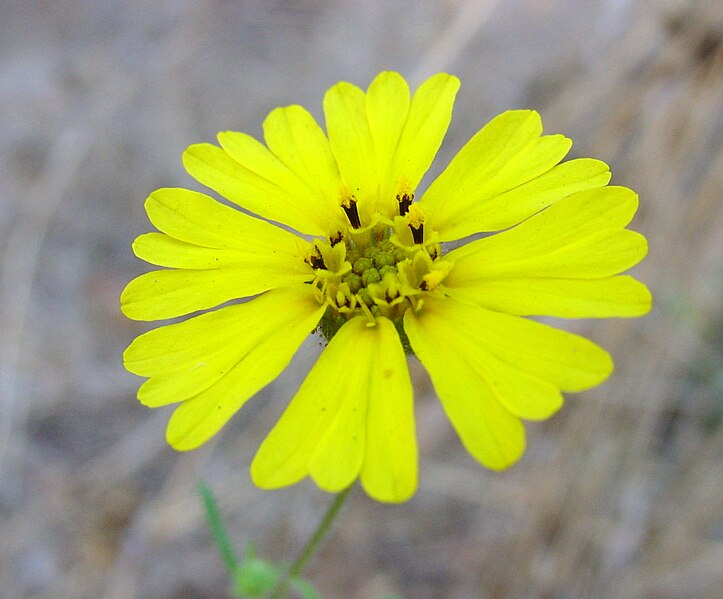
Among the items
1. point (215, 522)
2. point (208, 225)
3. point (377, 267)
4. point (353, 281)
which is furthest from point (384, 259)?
point (215, 522)

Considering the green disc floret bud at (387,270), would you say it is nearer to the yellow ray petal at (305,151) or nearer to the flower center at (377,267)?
the flower center at (377,267)

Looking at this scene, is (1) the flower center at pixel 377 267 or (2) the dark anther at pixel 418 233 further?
(2) the dark anther at pixel 418 233

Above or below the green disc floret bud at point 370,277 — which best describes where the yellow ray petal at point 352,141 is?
above

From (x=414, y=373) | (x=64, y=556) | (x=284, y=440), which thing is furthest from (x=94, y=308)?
(x=284, y=440)

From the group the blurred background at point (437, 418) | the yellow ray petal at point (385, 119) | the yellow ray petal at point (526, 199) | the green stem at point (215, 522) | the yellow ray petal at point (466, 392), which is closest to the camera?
the yellow ray petal at point (466, 392)

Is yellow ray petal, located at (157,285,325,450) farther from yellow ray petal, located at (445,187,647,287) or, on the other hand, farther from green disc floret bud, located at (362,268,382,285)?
yellow ray petal, located at (445,187,647,287)

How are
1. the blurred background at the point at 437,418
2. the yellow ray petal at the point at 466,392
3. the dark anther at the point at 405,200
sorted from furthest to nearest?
the blurred background at the point at 437,418, the dark anther at the point at 405,200, the yellow ray petal at the point at 466,392

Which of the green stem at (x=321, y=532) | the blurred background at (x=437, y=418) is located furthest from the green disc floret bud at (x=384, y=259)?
the blurred background at (x=437, y=418)

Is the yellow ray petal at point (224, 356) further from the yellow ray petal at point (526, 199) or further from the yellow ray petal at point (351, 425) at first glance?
the yellow ray petal at point (526, 199)

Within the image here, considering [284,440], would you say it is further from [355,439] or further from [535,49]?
[535,49]
